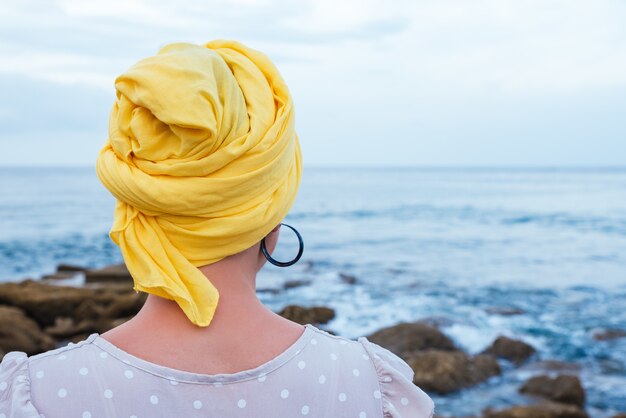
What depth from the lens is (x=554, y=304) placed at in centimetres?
1398

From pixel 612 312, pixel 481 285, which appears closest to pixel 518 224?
pixel 481 285

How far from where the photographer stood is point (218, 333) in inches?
66.9

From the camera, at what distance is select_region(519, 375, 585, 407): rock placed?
311 inches

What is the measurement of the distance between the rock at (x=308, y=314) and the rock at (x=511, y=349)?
293cm

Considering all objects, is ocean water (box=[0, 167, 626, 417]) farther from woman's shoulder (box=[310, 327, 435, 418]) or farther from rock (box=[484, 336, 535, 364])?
woman's shoulder (box=[310, 327, 435, 418])

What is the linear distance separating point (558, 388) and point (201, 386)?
23.9 ft

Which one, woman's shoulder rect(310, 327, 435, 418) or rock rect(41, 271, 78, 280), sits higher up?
woman's shoulder rect(310, 327, 435, 418)

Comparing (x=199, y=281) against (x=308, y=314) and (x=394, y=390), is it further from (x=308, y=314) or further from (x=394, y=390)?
(x=308, y=314)

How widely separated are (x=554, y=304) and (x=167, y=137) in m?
13.6

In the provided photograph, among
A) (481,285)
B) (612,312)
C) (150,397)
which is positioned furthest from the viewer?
(481,285)

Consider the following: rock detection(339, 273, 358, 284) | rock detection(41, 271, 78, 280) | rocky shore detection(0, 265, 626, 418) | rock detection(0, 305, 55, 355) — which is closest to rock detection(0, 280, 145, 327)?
rocky shore detection(0, 265, 626, 418)

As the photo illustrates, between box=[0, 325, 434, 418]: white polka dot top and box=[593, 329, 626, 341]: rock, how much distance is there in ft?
34.1

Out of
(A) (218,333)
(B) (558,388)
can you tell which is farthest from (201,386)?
(B) (558,388)

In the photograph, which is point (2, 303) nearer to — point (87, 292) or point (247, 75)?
point (87, 292)
